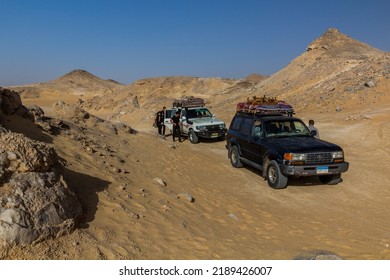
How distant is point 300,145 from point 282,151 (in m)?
0.57

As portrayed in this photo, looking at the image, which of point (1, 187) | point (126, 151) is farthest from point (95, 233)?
point (126, 151)

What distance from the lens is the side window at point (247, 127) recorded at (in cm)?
1184

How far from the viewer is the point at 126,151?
12219 mm

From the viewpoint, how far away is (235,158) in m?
12.8

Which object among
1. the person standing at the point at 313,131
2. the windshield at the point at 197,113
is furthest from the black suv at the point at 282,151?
the windshield at the point at 197,113

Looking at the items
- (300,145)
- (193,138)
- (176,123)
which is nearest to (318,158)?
(300,145)

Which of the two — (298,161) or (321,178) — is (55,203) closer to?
(298,161)

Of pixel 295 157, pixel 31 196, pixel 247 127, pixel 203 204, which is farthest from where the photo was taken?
pixel 247 127

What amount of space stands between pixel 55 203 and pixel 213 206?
3903 millimetres

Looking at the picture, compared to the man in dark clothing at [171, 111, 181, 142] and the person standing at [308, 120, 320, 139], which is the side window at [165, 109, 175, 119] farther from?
the person standing at [308, 120, 320, 139]

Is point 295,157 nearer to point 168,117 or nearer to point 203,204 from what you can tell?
point 203,204

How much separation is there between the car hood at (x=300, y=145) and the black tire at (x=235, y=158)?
202 cm

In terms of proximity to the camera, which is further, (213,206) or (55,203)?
(213,206)

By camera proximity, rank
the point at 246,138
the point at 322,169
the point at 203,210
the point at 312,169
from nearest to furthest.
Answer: the point at 203,210, the point at 312,169, the point at 322,169, the point at 246,138
